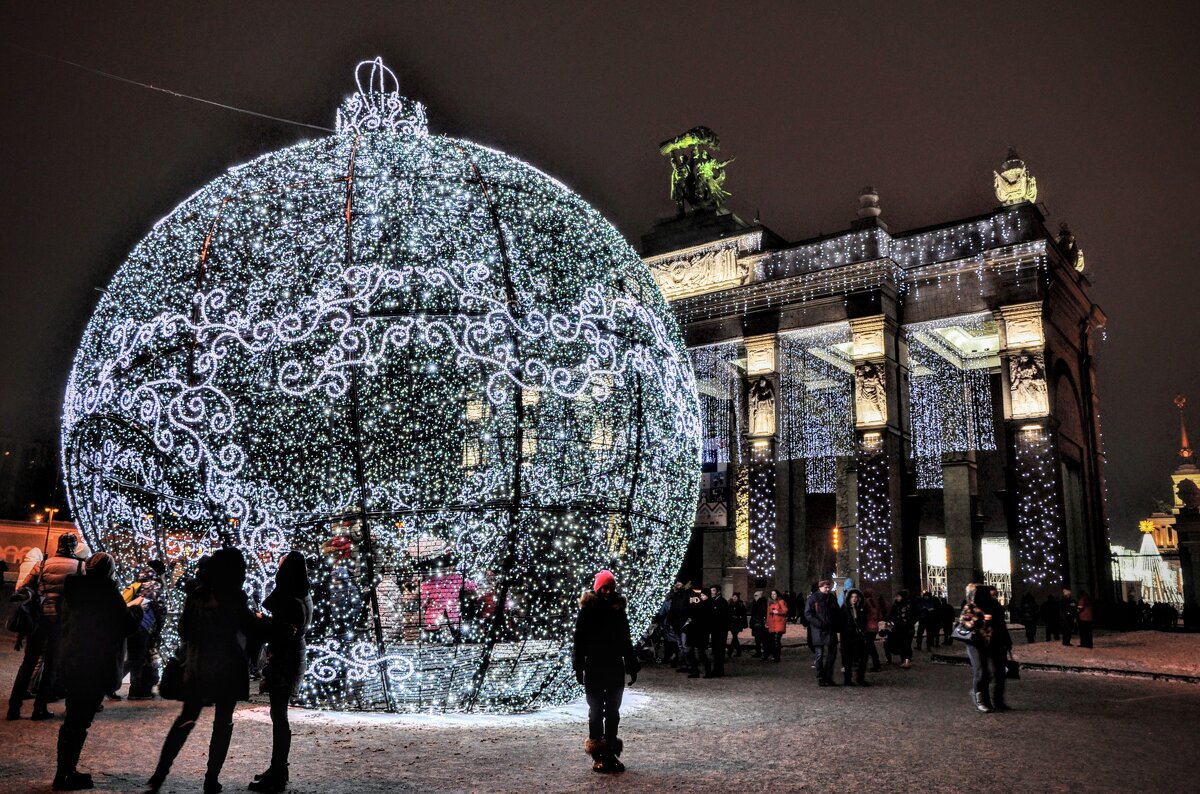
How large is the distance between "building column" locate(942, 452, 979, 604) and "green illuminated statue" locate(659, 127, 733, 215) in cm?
1410

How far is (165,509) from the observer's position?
7793 mm

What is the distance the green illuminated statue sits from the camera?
123ft

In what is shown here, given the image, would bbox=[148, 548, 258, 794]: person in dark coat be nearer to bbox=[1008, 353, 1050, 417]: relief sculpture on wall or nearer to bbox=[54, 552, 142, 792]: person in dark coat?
bbox=[54, 552, 142, 792]: person in dark coat

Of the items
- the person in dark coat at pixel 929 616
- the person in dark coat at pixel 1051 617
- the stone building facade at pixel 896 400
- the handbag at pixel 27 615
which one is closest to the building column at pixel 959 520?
the stone building facade at pixel 896 400

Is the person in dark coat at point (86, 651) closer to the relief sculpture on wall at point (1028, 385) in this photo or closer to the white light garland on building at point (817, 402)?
the relief sculpture on wall at point (1028, 385)

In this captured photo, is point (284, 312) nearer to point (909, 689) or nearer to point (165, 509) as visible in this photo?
point (165, 509)

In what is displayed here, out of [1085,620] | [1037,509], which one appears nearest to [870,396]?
[1037,509]

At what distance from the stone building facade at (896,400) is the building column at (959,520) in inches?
3.0

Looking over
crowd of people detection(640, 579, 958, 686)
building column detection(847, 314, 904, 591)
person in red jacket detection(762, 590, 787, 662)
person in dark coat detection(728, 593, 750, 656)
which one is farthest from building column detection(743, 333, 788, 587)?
person in red jacket detection(762, 590, 787, 662)

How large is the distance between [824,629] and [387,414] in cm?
794

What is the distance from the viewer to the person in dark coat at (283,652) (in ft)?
17.7

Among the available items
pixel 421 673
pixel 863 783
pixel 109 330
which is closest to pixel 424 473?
pixel 421 673

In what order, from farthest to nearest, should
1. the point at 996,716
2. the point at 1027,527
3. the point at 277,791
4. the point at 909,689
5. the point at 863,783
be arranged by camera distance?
1. the point at 1027,527
2. the point at 909,689
3. the point at 996,716
4. the point at 863,783
5. the point at 277,791

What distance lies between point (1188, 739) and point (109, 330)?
10673mm
